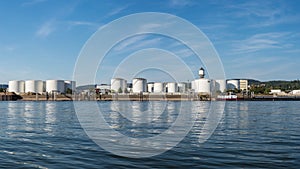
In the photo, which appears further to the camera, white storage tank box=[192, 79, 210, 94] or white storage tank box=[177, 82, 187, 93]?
white storage tank box=[177, 82, 187, 93]

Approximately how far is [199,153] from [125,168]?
13.2 ft

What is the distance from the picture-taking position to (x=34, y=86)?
182 meters

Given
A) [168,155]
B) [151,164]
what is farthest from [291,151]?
[151,164]

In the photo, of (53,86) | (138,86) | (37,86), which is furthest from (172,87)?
(37,86)

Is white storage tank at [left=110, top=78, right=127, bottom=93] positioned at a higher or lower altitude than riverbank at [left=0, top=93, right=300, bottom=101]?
higher

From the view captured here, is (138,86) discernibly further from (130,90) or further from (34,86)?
(34,86)

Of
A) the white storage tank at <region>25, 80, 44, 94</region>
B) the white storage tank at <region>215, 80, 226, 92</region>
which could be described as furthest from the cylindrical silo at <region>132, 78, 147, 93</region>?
the white storage tank at <region>25, 80, 44, 94</region>

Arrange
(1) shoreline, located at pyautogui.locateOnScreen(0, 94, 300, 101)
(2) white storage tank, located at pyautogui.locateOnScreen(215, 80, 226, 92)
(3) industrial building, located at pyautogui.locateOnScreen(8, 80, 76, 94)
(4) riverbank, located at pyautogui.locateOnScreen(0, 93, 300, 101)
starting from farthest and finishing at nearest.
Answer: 1. (3) industrial building, located at pyautogui.locateOnScreen(8, 80, 76, 94)
2. (2) white storage tank, located at pyautogui.locateOnScreen(215, 80, 226, 92)
3. (4) riverbank, located at pyautogui.locateOnScreen(0, 93, 300, 101)
4. (1) shoreline, located at pyautogui.locateOnScreen(0, 94, 300, 101)

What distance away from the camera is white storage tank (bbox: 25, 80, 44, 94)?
597ft

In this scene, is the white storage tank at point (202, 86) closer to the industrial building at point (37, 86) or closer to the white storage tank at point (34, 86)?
the industrial building at point (37, 86)

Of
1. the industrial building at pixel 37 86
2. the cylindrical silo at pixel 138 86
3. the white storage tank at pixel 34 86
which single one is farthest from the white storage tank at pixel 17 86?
the cylindrical silo at pixel 138 86

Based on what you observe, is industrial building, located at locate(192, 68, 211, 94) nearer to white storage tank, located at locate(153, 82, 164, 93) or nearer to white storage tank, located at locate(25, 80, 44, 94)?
white storage tank, located at locate(153, 82, 164, 93)

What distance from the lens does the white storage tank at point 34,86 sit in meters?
182

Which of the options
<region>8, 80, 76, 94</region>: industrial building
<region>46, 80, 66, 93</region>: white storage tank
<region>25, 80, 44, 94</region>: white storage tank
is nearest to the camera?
<region>46, 80, 66, 93</region>: white storage tank
